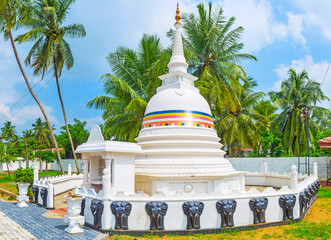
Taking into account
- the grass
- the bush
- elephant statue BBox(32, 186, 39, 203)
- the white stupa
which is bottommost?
the grass

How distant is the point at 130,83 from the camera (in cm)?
2491

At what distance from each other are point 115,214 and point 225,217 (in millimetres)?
3784

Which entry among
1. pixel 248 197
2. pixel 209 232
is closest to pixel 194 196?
pixel 209 232

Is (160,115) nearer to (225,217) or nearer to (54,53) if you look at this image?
(225,217)

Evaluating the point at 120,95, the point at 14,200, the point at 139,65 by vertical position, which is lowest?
the point at 14,200

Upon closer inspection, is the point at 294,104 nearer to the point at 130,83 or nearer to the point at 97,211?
the point at 130,83

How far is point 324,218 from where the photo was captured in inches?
460

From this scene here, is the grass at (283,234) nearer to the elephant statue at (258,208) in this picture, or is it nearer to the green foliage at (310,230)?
the green foliage at (310,230)

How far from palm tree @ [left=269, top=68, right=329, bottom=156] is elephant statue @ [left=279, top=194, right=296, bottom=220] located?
22790mm

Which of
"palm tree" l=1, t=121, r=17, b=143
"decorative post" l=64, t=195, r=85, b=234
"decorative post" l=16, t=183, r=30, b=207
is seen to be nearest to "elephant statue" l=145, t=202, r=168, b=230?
"decorative post" l=64, t=195, r=85, b=234

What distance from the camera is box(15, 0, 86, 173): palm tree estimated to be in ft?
74.4

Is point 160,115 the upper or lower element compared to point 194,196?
upper

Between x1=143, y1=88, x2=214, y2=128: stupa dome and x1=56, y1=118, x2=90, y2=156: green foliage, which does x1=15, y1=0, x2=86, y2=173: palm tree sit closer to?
x1=143, y1=88, x2=214, y2=128: stupa dome

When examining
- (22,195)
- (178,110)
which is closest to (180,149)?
(178,110)
